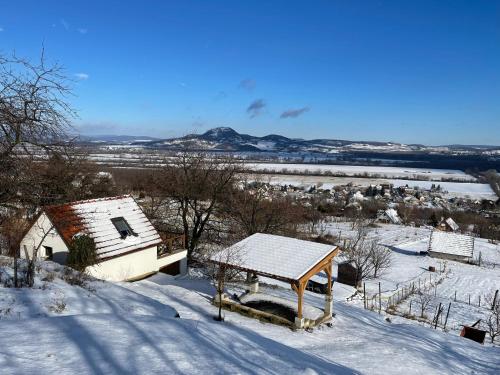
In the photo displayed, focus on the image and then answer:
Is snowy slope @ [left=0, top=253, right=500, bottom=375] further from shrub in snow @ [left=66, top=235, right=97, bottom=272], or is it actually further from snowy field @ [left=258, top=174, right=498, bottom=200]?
snowy field @ [left=258, top=174, right=498, bottom=200]

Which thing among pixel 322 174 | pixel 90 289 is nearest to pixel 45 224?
pixel 90 289

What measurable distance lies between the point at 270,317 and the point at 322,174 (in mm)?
128894

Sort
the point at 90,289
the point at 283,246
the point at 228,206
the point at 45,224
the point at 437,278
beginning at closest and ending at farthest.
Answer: the point at 90,289
the point at 283,246
the point at 45,224
the point at 228,206
the point at 437,278

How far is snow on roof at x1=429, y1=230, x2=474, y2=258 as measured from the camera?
4266cm

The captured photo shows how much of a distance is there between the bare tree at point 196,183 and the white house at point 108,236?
12.1 ft

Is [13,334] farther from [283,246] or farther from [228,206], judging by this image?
[228,206]

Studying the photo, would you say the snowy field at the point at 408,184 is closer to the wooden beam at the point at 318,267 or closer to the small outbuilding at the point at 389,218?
the small outbuilding at the point at 389,218

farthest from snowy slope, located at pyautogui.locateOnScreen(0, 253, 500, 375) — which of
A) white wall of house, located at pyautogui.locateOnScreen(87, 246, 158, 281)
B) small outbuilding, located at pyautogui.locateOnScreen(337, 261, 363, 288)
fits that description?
small outbuilding, located at pyautogui.locateOnScreen(337, 261, 363, 288)

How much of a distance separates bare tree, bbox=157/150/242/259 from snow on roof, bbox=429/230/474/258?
97.5 feet

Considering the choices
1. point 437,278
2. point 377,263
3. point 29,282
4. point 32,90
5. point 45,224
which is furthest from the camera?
point 437,278

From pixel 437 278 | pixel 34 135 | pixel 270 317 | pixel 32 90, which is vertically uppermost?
pixel 32 90

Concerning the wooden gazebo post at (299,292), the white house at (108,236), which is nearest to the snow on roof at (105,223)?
the white house at (108,236)

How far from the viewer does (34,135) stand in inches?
294

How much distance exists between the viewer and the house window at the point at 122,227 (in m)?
17.8
